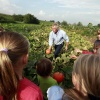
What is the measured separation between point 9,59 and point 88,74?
57 centimetres

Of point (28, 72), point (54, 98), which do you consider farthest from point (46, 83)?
point (54, 98)

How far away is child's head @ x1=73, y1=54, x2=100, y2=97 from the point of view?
1.75 m

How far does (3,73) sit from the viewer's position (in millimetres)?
1948

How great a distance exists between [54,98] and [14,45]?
1.70ft

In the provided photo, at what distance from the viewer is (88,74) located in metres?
1.76

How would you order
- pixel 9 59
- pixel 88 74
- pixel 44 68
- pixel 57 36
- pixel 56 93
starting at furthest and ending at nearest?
pixel 57 36 → pixel 44 68 → pixel 56 93 → pixel 9 59 → pixel 88 74

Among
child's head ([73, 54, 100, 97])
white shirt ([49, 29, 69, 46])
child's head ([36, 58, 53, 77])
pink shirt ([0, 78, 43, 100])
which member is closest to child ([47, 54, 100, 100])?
child's head ([73, 54, 100, 97])

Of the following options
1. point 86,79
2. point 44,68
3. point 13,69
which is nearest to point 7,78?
point 13,69

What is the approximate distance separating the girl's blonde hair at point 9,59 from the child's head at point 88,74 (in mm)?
456

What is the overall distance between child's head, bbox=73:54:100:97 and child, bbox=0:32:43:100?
38 cm

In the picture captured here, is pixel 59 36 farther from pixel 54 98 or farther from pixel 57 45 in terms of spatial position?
pixel 54 98

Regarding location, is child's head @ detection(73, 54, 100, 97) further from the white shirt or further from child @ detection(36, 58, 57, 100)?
the white shirt

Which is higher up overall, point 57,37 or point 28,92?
point 28,92

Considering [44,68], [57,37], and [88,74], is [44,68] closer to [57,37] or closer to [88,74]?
[88,74]
